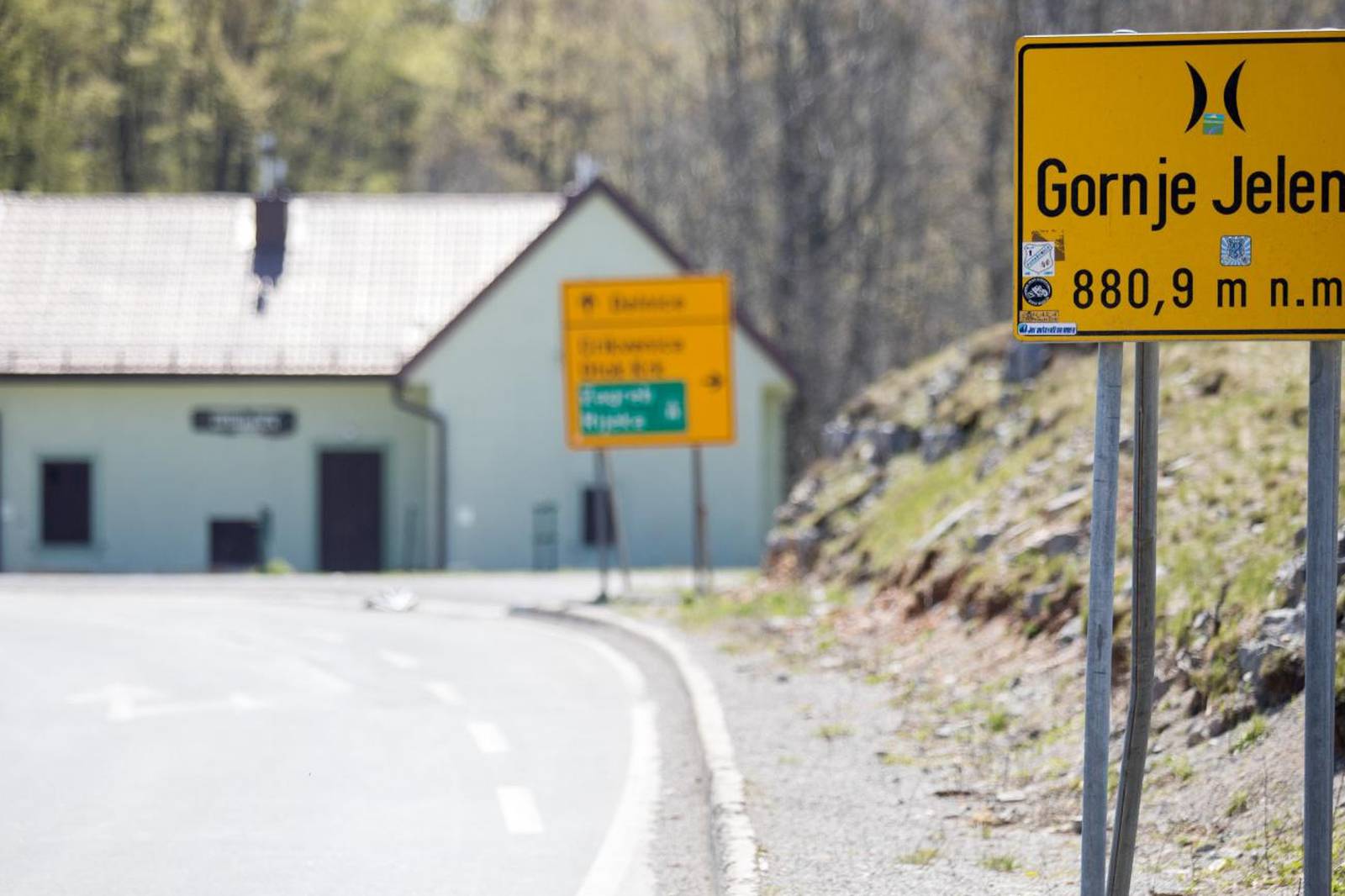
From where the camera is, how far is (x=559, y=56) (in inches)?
1772

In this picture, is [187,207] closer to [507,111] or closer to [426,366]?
[426,366]

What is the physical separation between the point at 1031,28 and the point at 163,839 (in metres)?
30.0

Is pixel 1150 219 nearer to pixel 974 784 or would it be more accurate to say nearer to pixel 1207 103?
pixel 1207 103

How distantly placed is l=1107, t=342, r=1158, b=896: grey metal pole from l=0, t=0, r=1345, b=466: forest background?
31.5 m

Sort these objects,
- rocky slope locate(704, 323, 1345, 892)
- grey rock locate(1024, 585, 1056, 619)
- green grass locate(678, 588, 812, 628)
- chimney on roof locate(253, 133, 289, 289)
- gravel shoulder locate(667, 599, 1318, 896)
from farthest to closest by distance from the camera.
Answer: chimney on roof locate(253, 133, 289, 289) < green grass locate(678, 588, 812, 628) < grey rock locate(1024, 585, 1056, 619) < rocky slope locate(704, 323, 1345, 892) < gravel shoulder locate(667, 599, 1318, 896)

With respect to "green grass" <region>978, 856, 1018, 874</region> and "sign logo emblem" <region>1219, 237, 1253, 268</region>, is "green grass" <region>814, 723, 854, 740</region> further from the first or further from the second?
"sign logo emblem" <region>1219, 237, 1253, 268</region>

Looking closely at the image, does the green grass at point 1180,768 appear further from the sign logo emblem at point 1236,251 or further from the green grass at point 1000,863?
the sign logo emblem at point 1236,251

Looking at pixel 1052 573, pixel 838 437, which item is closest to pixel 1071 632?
pixel 1052 573

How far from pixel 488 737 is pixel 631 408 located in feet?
33.8

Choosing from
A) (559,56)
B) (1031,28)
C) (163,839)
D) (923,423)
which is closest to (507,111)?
(559,56)

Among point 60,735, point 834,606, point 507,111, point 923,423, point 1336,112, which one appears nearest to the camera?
point 1336,112

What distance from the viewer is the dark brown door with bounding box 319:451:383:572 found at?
32375mm

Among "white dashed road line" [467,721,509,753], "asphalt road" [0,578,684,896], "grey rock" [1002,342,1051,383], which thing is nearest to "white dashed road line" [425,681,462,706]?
"asphalt road" [0,578,684,896]

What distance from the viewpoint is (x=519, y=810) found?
27.1 ft
